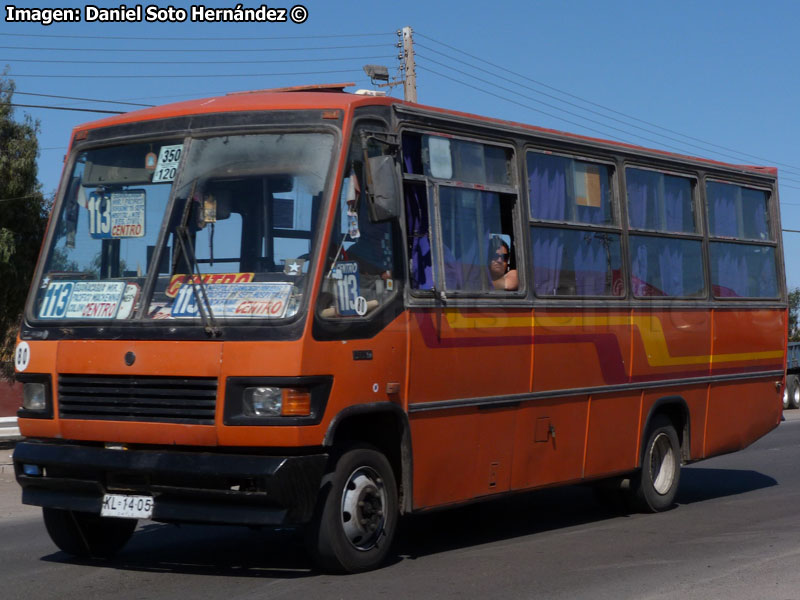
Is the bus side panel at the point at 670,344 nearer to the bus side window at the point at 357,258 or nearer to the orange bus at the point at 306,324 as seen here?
the orange bus at the point at 306,324

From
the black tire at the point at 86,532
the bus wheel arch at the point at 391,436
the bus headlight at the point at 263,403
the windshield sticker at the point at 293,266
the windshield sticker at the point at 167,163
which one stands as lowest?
the black tire at the point at 86,532

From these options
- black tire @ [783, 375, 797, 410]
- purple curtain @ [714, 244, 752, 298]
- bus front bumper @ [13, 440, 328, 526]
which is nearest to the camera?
bus front bumper @ [13, 440, 328, 526]

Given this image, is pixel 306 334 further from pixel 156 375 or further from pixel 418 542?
pixel 418 542

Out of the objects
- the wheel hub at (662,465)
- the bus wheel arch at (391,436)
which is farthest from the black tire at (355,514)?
the wheel hub at (662,465)

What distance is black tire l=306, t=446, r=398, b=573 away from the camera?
7617 mm

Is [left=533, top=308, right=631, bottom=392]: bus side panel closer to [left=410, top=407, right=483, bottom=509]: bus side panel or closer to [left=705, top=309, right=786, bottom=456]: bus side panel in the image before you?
[left=410, top=407, right=483, bottom=509]: bus side panel

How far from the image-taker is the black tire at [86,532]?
852 cm

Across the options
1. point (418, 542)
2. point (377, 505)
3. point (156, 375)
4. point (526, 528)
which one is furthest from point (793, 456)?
point (156, 375)

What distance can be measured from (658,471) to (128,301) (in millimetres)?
5721

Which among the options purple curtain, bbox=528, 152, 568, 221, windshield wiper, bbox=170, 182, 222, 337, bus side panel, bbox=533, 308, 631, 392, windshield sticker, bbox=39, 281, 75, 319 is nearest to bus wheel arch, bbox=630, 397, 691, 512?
bus side panel, bbox=533, 308, 631, 392

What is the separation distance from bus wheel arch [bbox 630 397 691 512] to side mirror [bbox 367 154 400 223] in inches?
168

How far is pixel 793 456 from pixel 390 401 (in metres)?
11.4

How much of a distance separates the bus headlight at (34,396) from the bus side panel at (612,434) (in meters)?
4.45

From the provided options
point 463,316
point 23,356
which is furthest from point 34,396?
point 463,316
